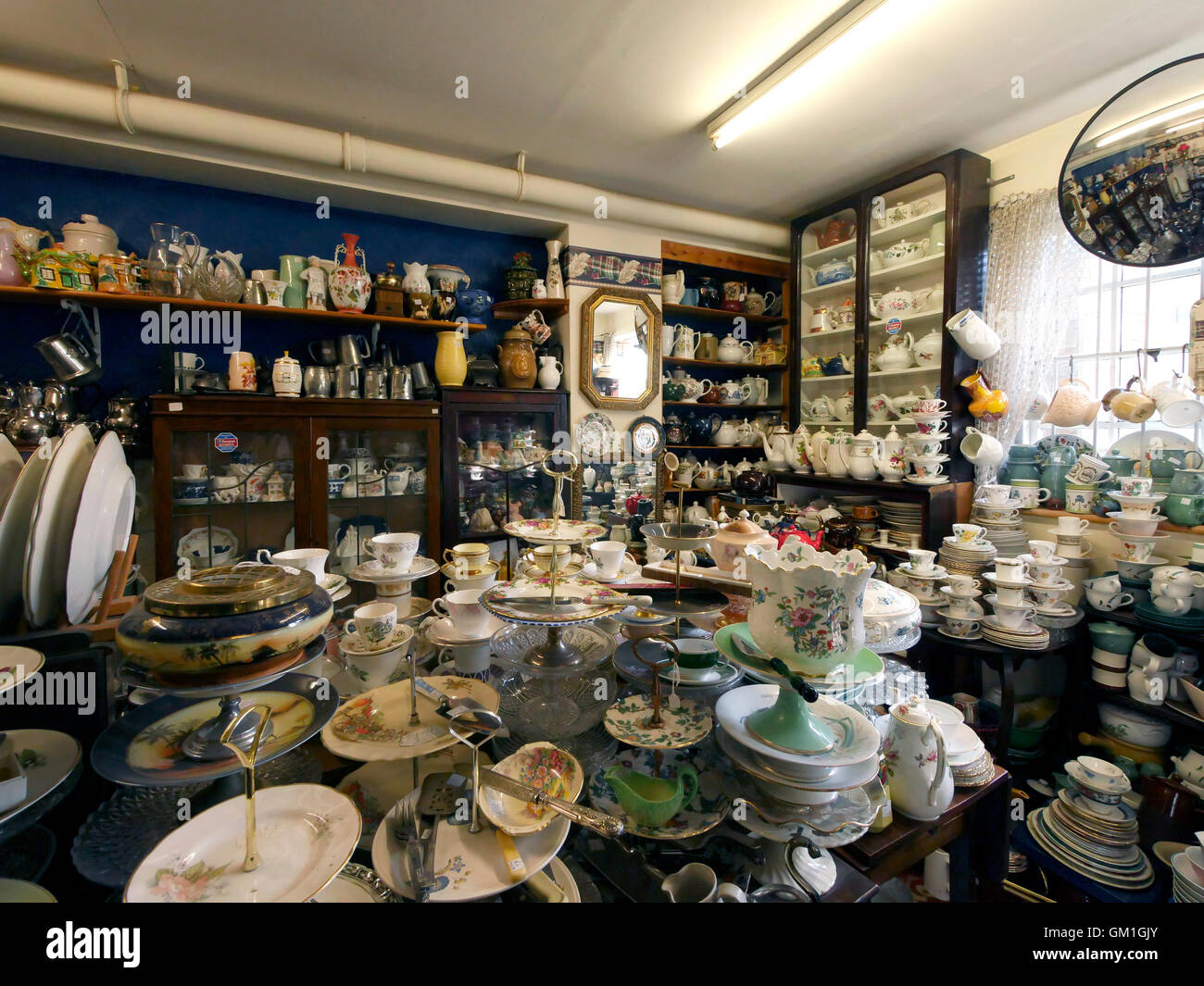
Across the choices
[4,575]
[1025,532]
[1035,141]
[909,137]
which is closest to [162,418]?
[4,575]

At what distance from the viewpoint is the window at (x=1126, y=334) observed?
2250mm

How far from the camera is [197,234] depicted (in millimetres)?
2648

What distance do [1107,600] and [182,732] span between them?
2953mm

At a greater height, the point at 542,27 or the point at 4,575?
the point at 542,27

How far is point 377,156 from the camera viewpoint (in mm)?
2529

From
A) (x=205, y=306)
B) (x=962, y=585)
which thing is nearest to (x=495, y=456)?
(x=205, y=306)

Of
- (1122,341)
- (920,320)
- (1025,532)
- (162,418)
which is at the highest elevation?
(920,320)

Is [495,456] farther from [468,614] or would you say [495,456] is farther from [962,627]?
[962,627]

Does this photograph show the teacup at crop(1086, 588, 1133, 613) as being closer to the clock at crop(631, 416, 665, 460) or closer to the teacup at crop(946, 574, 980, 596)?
the teacup at crop(946, 574, 980, 596)

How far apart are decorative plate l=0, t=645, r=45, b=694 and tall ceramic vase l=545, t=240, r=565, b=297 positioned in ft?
9.70

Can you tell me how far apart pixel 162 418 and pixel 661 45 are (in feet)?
8.38

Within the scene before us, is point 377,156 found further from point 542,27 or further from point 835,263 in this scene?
point 835,263

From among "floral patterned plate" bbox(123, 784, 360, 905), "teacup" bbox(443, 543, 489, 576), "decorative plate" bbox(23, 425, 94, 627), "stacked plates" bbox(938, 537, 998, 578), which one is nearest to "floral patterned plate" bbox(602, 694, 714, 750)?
"floral patterned plate" bbox(123, 784, 360, 905)
